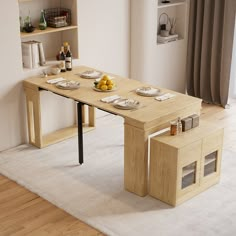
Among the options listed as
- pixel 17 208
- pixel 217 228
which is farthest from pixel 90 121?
pixel 217 228

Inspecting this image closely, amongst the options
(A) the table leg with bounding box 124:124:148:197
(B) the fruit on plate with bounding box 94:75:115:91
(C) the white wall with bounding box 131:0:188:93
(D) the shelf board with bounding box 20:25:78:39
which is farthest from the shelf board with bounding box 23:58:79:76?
(A) the table leg with bounding box 124:124:148:197

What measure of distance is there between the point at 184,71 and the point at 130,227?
9.59 feet

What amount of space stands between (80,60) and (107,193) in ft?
5.21

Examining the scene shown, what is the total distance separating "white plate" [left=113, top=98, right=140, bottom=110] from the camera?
13.4ft

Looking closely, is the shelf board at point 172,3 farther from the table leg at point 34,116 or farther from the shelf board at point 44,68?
the table leg at point 34,116

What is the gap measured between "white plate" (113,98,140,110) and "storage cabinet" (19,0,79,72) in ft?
3.44

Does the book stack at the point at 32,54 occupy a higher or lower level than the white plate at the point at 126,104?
higher

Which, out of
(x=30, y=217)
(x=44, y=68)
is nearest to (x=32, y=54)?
(x=44, y=68)

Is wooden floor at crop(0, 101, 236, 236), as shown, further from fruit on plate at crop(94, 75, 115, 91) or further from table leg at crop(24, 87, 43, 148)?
fruit on plate at crop(94, 75, 115, 91)

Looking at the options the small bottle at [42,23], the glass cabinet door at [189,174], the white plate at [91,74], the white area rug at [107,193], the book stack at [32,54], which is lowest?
the white area rug at [107,193]

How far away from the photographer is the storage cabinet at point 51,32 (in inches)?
192

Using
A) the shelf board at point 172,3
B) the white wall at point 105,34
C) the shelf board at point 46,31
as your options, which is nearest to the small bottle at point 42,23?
the shelf board at point 46,31

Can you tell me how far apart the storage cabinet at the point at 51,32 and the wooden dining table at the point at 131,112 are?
0.31 metres

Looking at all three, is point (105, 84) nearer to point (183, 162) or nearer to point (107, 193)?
point (107, 193)
